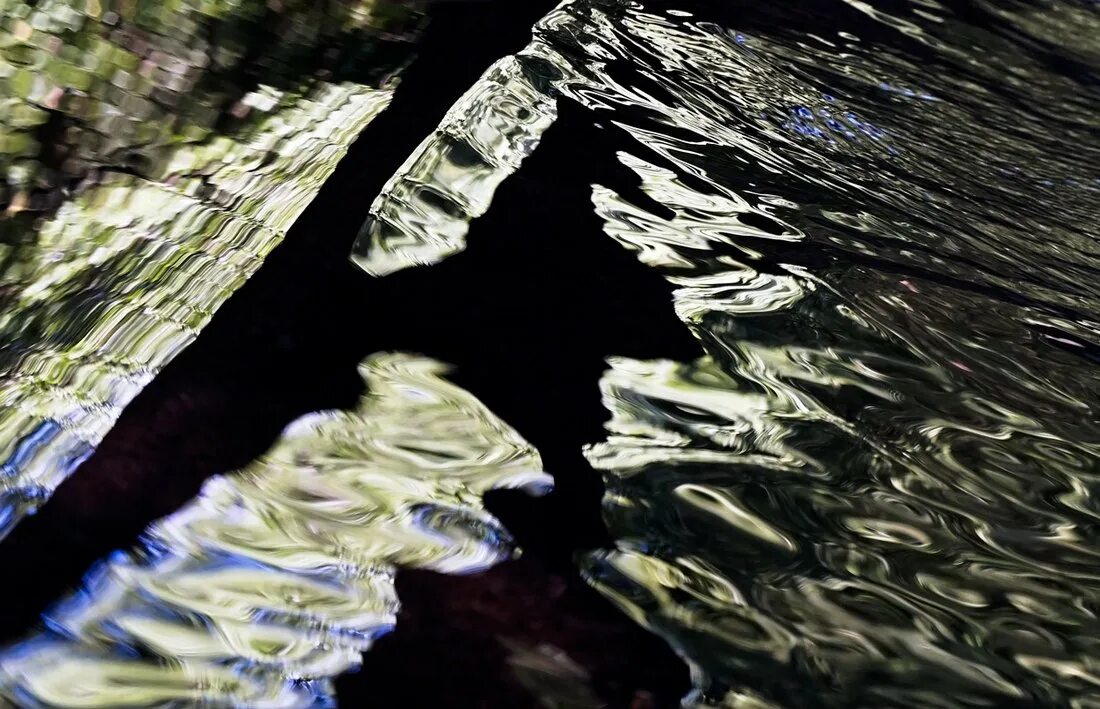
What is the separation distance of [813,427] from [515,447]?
31 cm

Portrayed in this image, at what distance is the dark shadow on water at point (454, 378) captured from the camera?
75 cm

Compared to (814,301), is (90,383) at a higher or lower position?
lower

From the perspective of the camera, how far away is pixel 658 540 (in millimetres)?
860

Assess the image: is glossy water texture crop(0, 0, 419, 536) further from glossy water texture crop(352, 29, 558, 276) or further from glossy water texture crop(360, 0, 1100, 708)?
glossy water texture crop(360, 0, 1100, 708)

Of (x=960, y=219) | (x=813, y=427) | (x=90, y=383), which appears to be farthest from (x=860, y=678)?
(x=960, y=219)

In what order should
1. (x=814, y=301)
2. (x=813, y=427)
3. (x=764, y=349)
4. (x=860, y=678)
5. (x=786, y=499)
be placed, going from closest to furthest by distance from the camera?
1. (x=860, y=678)
2. (x=786, y=499)
3. (x=813, y=427)
4. (x=764, y=349)
5. (x=814, y=301)

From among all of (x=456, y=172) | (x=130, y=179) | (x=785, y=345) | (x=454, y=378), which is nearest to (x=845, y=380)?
(x=785, y=345)

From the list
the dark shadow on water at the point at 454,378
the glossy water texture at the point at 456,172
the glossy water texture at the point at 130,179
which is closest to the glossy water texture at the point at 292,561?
the dark shadow on water at the point at 454,378

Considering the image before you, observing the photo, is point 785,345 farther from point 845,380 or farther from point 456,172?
point 456,172

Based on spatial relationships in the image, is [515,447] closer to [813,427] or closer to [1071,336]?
[813,427]

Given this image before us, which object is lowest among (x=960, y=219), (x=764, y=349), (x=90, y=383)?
(x=90, y=383)

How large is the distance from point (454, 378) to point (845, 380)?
16.8 inches

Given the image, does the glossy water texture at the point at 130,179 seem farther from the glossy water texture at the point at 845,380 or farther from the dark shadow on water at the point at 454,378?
the glossy water texture at the point at 845,380

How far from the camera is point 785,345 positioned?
1149mm
